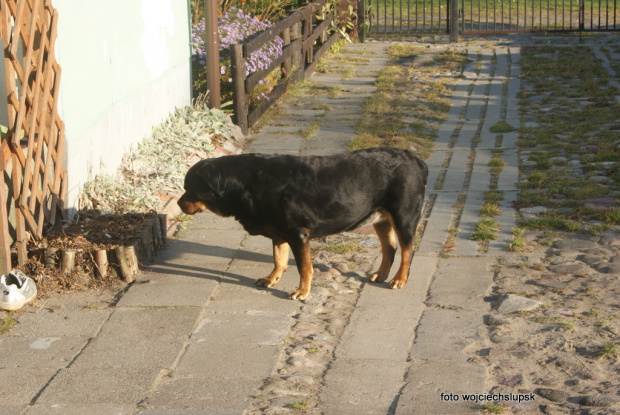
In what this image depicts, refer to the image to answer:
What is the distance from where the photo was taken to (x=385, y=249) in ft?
18.7

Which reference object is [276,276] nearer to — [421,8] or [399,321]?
[399,321]

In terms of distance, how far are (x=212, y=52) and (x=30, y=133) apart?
4.41 meters

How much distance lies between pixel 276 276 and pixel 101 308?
1.21m

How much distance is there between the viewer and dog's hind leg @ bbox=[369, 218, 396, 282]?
566 centimetres

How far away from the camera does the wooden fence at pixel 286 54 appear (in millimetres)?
9859

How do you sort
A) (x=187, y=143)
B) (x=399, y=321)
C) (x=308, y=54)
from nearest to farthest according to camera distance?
(x=399, y=321) → (x=187, y=143) → (x=308, y=54)

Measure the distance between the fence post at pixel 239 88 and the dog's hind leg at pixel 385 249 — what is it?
4517 mm

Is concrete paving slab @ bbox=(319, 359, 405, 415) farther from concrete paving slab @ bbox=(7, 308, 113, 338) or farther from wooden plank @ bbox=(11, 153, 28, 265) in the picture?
wooden plank @ bbox=(11, 153, 28, 265)

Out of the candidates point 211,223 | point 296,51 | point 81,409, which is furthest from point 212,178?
point 296,51

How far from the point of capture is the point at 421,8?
72.6 ft

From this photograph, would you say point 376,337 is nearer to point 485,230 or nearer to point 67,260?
point 485,230

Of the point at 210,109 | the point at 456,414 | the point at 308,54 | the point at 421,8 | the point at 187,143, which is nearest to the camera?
the point at 456,414

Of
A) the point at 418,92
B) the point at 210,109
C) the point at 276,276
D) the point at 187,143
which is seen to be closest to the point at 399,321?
the point at 276,276

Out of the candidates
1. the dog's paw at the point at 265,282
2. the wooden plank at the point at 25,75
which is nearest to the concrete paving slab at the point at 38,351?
the dog's paw at the point at 265,282
